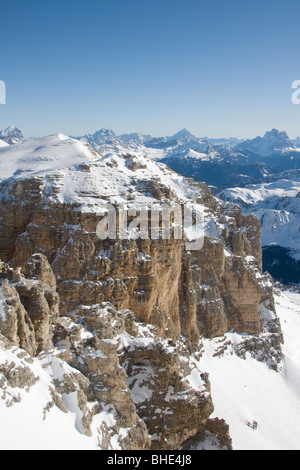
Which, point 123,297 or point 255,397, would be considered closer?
point 123,297

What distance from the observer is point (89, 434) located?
28344mm

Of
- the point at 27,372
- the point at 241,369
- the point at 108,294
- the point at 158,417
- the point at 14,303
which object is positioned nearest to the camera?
the point at 27,372

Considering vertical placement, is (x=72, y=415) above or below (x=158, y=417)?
above

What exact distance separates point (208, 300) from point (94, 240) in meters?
29.0

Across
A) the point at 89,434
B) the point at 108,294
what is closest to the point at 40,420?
the point at 89,434

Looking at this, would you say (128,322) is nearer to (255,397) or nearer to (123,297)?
(123,297)

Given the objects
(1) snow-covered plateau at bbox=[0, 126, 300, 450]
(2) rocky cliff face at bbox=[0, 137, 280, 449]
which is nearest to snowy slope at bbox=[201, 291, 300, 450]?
(1) snow-covered plateau at bbox=[0, 126, 300, 450]

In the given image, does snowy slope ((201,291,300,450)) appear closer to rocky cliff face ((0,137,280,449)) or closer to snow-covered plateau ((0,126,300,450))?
snow-covered plateau ((0,126,300,450))

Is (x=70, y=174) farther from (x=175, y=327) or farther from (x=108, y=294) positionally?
(x=175, y=327)

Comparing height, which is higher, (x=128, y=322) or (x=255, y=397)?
(x=128, y=322)

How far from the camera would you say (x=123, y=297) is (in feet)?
175

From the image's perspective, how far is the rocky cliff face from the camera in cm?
3272

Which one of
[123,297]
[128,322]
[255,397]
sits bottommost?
[255,397]

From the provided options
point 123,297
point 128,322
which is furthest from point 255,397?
point 128,322
